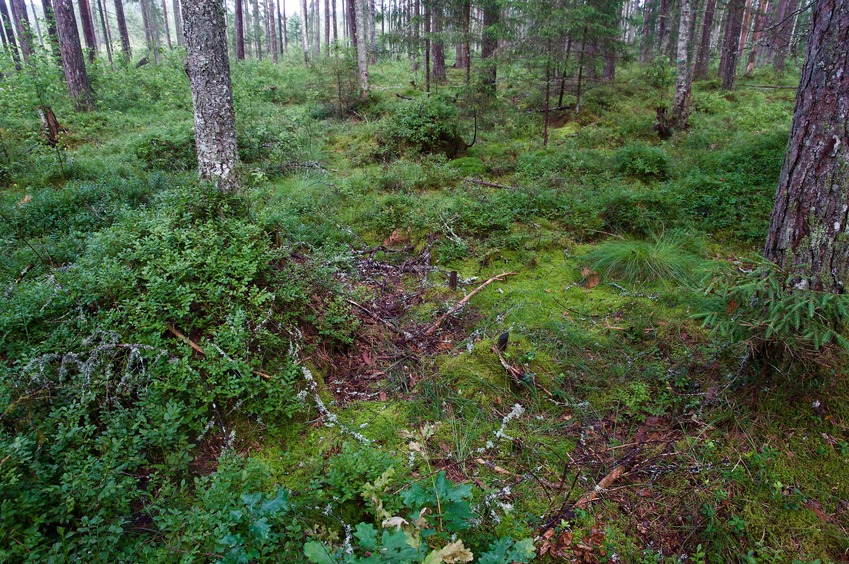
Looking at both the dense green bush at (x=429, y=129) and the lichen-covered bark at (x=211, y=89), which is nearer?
the lichen-covered bark at (x=211, y=89)

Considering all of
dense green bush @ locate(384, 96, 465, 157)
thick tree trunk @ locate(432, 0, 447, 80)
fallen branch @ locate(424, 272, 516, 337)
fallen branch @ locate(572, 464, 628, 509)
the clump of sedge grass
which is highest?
thick tree trunk @ locate(432, 0, 447, 80)

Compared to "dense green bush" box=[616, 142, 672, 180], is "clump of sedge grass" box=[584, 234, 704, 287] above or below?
below

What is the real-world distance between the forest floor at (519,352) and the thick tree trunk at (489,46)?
13.5 feet

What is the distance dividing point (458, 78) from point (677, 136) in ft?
32.2

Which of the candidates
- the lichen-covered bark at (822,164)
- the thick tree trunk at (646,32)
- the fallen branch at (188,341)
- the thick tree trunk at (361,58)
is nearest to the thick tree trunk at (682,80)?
the thick tree trunk at (361,58)

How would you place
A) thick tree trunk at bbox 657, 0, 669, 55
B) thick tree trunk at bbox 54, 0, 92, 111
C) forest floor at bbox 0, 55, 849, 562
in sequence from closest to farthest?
forest floor at bbox 0, 55, 849, 562 < thick tree trunk at bbox 54, 0, 92, 111 < thick tree trunk at bbox 657, 0, 669, 55

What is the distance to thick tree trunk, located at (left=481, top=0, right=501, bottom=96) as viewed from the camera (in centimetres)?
1114

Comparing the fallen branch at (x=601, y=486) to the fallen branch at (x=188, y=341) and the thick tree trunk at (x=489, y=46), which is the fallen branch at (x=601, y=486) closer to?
the fallen branch at (x=188, y=341)

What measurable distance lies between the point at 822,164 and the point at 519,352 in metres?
2.59

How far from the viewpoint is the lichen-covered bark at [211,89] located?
16.0 ft

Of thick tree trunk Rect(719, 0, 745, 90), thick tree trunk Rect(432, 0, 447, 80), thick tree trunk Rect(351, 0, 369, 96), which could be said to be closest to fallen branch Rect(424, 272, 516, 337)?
thick tree trunk Rect(432, 0, 447, 80)

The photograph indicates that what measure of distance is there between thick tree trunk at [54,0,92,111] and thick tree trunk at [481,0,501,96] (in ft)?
38.2

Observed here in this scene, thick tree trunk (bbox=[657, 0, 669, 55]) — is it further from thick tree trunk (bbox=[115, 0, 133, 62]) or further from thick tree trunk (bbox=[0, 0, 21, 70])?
thick tree trunk (bbox=[115, 0, 133, 62])

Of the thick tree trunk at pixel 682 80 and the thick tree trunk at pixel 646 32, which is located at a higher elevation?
the thick tree trunk at pixel 646 32
